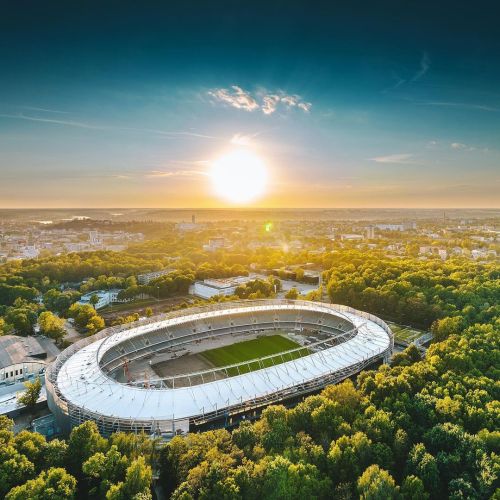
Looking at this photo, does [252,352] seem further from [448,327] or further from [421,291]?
[421,291]

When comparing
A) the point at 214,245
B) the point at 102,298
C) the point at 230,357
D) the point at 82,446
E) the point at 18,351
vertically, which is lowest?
the point at 230,357

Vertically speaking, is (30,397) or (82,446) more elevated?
(82,446)

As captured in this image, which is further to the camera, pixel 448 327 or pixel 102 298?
pixel 102 298

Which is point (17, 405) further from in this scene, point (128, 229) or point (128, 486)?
point (128, 229)

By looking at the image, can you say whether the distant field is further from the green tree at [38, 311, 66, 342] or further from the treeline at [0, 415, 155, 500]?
the green tree at [38, 311, 66, 342]

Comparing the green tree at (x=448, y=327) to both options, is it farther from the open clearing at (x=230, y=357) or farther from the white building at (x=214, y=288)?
the white building at (x=214, y=288)

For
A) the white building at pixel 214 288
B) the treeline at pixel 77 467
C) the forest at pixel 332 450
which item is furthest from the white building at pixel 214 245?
the treeline at pixel 77 467

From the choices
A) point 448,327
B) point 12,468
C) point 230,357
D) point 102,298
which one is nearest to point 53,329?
point 102,298
